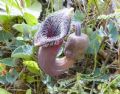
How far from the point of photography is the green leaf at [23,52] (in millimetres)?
1027

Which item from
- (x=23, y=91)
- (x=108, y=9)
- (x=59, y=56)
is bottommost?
(x=23, y=91)

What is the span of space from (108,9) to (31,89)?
0.39 metres

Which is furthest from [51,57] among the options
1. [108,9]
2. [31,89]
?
[108,9]

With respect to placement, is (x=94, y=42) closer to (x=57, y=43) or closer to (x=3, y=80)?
(x=57, y=43)

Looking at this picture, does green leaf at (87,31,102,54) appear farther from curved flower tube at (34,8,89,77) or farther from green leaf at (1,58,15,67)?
green leaf at (1,58,15,67)

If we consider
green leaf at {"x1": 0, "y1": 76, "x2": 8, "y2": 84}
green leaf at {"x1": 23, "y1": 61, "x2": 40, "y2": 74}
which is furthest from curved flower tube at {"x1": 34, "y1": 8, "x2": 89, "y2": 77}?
green leaf at {"x1": 0, "y1": 76, "x2": 8, "y2": 84}

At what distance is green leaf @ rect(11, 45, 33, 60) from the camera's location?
1027 millimetres

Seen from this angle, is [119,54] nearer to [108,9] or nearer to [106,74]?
[106,74]

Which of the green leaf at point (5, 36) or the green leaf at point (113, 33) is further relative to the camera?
the green leaf at point (5, 36)

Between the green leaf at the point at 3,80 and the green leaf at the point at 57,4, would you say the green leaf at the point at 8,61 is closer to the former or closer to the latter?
the green leaf at the point at 3,80

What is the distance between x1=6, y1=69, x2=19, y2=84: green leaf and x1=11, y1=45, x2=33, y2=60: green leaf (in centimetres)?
7

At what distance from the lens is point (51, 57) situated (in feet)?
3.14

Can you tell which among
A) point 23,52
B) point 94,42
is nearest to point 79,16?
point 94,42

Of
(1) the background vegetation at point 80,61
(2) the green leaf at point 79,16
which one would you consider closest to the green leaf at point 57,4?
(1) the background vegetation at point 80,61
